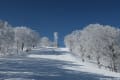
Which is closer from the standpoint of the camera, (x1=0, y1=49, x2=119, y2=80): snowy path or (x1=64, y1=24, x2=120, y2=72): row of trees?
(x1=0, y1=49, x2=119, y2=80): snowy path

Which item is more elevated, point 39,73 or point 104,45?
point 104,45

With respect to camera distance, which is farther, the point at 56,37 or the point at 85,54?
the point at 56,37

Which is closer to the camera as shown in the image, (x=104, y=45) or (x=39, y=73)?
(x=39, y=73)

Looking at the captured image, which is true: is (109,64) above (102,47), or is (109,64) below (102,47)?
below

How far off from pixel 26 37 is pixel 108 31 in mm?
56248

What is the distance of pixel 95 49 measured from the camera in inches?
3024

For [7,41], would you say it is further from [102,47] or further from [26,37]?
[26,37]

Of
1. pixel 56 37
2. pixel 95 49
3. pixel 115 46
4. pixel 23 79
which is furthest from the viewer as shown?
pixel 56 37

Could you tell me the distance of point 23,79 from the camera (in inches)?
780

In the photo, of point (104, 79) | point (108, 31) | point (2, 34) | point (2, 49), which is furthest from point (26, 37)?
point (104, 79)

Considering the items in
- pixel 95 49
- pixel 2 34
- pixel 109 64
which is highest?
pixel 2 34

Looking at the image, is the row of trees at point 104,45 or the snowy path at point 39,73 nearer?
the snowy path at point 39,73

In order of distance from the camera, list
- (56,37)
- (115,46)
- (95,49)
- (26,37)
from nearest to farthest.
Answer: (115,46)
(95,49)
(26,37)
(56,37)

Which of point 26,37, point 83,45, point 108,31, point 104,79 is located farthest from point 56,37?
point 104,79
